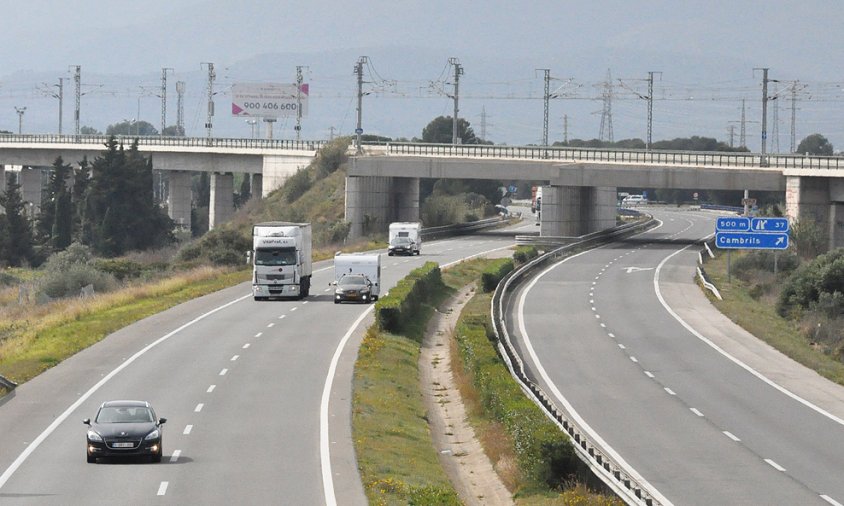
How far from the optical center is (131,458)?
31281mm

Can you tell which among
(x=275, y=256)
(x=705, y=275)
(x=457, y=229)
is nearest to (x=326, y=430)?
(x=275, y=256)

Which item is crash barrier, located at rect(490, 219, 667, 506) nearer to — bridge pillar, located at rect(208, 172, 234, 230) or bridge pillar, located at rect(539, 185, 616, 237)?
bridge pillar, located at rect(539, 185, 616, 237)

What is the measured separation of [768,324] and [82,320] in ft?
102

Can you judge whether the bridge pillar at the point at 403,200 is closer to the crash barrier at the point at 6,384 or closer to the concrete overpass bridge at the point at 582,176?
the concrete overpass bridge at the point at 582,176

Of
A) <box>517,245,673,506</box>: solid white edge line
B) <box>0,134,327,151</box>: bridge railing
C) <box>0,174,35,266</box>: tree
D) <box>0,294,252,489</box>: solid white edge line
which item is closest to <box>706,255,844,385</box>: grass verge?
<box>517,245,673,506</box>: solid white edge line

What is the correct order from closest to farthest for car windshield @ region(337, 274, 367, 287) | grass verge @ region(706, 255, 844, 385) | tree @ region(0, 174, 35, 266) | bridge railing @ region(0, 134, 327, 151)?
grass verge @ region(706, 255, 844, 385) < car windshield @ region(337, 274, 367, 287) < tree @ region(0, 174, 35, 266) < bridge railing @ region(0, 134, 327, 151)

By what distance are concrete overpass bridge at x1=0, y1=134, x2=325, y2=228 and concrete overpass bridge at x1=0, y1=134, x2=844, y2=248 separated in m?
0.15

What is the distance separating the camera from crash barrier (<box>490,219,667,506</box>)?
2681cm

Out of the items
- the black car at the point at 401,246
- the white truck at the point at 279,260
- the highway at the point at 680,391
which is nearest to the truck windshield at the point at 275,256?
the white truck at the point at 279,260

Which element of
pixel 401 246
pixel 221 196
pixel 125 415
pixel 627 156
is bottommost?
pixel 125 415

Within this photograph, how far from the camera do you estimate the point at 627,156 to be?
112m

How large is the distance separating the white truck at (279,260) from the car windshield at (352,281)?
2183 mm

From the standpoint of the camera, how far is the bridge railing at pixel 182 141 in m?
147

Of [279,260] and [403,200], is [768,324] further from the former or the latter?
[403,200]
